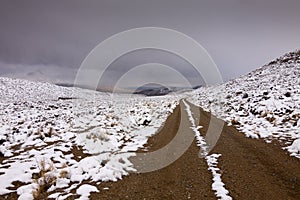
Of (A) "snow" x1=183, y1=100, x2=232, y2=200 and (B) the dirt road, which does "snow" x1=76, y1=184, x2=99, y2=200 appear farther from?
(A) "snow" x1=183, y1=100, x2=232, y2=200

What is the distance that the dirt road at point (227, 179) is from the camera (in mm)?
5199

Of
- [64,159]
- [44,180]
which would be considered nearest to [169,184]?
[44,180]

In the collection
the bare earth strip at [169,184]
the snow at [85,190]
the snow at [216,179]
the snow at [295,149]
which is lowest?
the snow at [85,190]

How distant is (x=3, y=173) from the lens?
6863mm

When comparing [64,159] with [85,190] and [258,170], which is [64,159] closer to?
[85,190]

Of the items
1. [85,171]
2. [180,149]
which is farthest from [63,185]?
[180,149]

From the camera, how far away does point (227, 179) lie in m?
5.95

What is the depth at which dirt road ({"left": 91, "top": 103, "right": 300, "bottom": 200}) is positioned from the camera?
5.20 meters

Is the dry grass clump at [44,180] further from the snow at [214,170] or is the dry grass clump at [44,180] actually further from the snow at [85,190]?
the snow at [214,170]

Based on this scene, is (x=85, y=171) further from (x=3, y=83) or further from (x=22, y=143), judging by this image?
(x=3, y=83)

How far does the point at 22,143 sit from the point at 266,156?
1107 cm

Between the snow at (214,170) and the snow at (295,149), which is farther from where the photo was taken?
the snow at (295,149)

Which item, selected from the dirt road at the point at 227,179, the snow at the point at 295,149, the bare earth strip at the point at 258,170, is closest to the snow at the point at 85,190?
the dirt road at the point at 227,179

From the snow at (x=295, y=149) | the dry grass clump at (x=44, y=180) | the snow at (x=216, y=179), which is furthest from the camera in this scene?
the snow at (x=295, y=149)
